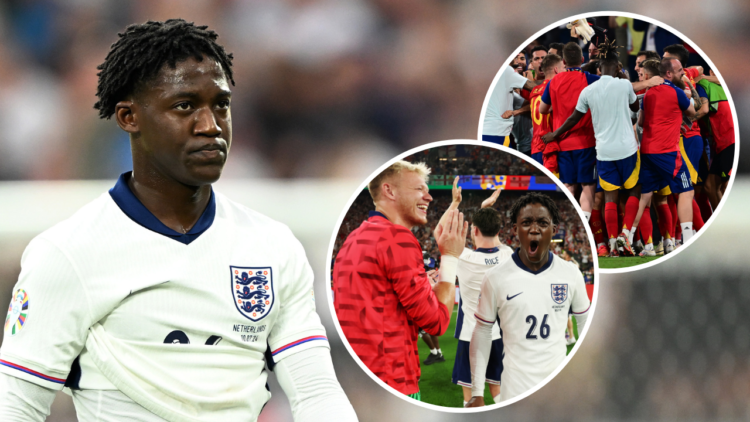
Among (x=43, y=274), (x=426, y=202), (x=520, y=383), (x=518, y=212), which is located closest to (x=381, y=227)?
(x=426, y=202)

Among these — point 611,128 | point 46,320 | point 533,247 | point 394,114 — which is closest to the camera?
point 46,320

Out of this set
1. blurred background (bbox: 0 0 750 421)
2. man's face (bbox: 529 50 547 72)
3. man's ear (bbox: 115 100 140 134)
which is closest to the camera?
man's ear (bbox: 115 100 140 134)

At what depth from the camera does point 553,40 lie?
5.48 ft

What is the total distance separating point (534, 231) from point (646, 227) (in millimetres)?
440

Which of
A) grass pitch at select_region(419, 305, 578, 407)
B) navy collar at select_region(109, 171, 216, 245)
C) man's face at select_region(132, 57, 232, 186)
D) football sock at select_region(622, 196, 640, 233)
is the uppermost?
man's face at select_region(132, 57, 232, 186)

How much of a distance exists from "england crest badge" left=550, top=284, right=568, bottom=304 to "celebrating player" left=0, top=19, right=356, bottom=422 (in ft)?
2.82

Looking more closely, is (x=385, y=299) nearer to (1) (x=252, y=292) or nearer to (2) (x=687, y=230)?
(1) (x=252, y=292)

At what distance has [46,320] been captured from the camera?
25.7 inches

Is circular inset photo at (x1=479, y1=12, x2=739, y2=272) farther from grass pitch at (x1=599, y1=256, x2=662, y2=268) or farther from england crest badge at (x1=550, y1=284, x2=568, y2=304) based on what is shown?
england crest badge at (x1=550, y1=284, x2=568, y2=304)

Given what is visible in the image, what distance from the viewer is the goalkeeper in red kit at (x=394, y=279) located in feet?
4.57

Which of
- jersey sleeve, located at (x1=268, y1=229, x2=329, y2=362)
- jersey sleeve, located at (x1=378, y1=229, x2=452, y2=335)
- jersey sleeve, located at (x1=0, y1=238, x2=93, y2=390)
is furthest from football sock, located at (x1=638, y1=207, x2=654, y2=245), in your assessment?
jersey sleeve, located at (x1=0, y1=238, x2=93, y2=390)

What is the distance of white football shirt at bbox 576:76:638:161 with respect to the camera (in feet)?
5.20

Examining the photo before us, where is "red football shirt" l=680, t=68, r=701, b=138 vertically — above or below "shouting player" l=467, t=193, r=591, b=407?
above

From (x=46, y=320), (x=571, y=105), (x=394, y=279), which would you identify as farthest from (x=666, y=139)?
(x=46, y=320)
